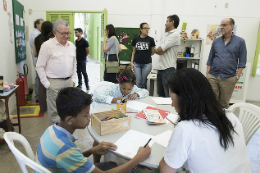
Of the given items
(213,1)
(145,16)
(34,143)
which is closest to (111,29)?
(145,16)

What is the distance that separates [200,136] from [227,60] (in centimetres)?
237

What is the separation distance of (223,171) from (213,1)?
514 cm

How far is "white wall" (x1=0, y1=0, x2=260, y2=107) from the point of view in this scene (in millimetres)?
5156

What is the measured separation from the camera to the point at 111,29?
407cm

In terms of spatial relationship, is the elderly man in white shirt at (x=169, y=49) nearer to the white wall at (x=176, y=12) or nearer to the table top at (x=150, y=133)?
the table top at (x=150, y=133)

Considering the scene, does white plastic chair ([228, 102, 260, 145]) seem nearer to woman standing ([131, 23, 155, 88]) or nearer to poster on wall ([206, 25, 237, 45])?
woman standing ([131, 23, 155, 88])

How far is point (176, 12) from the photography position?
5.31m

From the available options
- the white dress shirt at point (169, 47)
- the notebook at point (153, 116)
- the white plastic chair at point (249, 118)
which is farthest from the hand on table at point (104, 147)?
the white dress shirt at point (169, 47)

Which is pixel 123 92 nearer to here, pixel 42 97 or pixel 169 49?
pixel 169 49

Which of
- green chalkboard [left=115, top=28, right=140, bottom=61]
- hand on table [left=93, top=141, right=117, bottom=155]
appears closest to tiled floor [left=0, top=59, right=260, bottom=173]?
hand on table [left=93, top=141, right=117, bottom=155]

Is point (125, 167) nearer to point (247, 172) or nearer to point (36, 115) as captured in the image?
point (247, 172)

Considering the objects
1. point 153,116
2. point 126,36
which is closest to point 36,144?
point 153,116

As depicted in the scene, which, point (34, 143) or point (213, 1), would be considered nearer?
point (34, 143)

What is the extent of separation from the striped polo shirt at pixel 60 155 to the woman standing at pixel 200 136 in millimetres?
436
